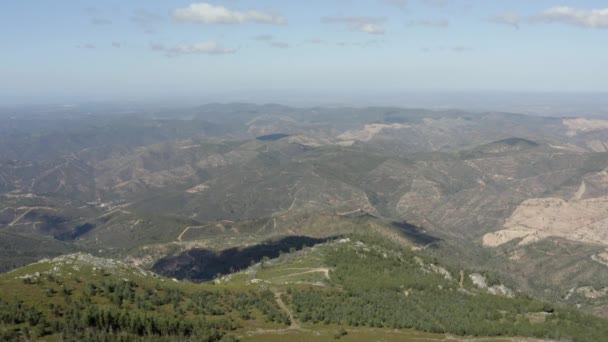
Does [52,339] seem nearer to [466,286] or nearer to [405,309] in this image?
[405,309]

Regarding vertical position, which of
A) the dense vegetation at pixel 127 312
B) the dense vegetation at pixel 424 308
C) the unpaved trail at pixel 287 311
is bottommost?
the dense vegetation at pixel 424 308

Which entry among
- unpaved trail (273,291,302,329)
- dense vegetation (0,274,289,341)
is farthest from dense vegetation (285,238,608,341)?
dense vegetation (0,274,289,341)

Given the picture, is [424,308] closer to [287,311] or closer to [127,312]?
[287,311]

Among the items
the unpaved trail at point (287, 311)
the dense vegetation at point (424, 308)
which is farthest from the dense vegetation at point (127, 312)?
the dense vegetation at point (424, 308)

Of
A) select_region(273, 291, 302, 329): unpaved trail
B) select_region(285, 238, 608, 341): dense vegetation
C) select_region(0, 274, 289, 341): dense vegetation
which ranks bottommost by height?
select_region(285, 238, 608, 341): dense vegetation

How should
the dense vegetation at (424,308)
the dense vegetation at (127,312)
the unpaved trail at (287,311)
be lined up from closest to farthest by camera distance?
the dense vegetation at (127,312), the unpaved trail at (287,311), the dense vegetation at (424,308)

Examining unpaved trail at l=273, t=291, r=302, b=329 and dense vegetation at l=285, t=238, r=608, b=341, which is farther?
dense vegetation at l=285, t=238, r=608, b=341

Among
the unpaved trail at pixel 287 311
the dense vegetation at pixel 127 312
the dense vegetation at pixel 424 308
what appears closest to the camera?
the dense vegetation at pixel 127 312

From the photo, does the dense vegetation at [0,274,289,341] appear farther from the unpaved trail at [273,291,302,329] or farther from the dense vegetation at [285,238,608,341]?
the dense vegetation at [285,238,608,341]

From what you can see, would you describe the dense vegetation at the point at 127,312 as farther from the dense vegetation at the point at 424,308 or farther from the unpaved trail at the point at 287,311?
the dense vegetation at the point at 424,308

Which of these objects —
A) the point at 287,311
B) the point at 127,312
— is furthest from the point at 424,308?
the point at 127,312
